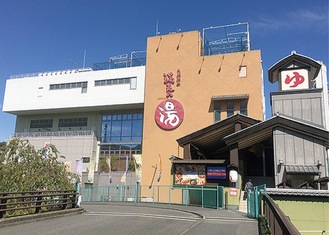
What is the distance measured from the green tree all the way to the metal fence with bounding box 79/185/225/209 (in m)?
8.86

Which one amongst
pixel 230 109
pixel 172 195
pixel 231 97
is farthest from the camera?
pixel 230 109

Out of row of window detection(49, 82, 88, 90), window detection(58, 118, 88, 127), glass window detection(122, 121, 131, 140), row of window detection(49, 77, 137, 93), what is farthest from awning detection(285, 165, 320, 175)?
window detection(58, 118, 88, 127)

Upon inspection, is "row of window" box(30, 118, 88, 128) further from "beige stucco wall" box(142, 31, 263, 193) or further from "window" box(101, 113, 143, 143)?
"beige stucco wall" box(142, 31, 263, 193)

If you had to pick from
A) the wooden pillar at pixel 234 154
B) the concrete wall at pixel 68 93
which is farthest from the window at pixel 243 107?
the concrete wall at pixel 68 93

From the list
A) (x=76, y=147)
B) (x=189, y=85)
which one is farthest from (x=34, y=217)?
(x=76, y=147)

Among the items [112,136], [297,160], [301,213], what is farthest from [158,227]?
[112,136]

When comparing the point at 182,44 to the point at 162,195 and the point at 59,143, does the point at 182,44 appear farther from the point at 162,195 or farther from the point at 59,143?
the point at 59,143

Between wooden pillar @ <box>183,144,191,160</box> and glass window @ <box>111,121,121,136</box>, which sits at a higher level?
glass window @ <box>111,121,121,136</box>

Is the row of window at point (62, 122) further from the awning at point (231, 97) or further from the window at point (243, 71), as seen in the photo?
the window at point (243, 71)

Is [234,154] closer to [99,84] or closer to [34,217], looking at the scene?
[34,217]

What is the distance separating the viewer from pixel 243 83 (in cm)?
3675

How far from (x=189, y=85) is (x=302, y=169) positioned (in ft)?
66.0

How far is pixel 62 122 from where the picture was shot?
52094mm

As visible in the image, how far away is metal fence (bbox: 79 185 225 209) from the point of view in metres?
22.2
